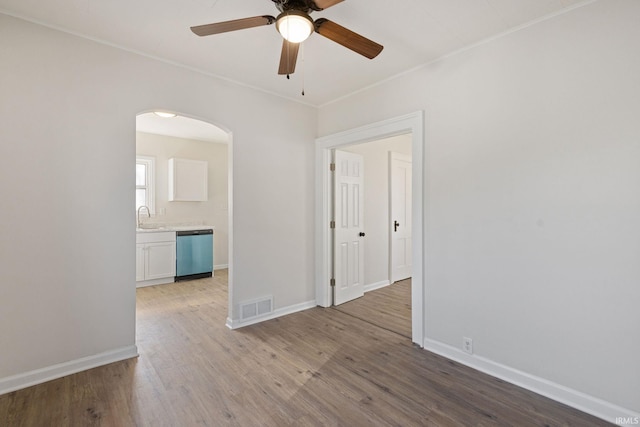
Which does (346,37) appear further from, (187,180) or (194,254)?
(187,180)

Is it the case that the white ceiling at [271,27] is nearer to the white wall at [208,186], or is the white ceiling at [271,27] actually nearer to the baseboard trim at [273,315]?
the baseboard trim at [273,315]

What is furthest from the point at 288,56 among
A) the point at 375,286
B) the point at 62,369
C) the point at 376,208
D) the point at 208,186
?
the point at 208,186

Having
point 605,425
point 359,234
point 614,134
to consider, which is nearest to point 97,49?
point 359,234

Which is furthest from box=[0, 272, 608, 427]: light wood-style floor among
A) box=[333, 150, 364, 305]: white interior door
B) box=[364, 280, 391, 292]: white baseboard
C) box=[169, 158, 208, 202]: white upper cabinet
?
box=[169, 158, 208, 202]: white upper cabinet

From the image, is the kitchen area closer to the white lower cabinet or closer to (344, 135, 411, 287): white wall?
the white lower cabinet

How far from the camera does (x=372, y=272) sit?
15.9 feet

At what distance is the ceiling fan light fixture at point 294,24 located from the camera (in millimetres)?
1687

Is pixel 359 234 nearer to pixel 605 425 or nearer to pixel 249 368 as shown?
pixel 249 368

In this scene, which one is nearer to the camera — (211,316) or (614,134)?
(614,134)

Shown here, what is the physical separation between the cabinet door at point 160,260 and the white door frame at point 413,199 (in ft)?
9.57

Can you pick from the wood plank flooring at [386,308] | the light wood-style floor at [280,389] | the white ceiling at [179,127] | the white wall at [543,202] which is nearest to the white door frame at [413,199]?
the white wall at [543,202]

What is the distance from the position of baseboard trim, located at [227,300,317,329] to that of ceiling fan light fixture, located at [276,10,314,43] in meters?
2.85

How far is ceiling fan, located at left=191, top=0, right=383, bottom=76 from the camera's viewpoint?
1.69m

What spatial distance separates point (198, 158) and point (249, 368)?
16.3 feet
